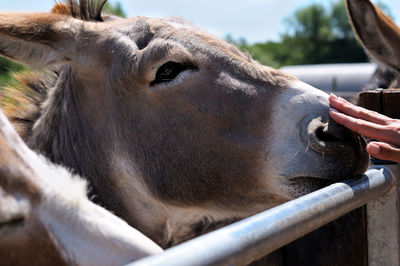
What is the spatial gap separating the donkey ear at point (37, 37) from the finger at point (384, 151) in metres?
1.77

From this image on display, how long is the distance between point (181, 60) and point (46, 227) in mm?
1699

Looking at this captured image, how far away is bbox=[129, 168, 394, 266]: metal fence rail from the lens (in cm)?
94

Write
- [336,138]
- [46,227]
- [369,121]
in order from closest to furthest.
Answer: [46,227]
[369,121]
[336,138]

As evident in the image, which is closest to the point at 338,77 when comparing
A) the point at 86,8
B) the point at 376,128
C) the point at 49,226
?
the point at 86,8

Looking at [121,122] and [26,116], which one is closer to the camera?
[121,122]

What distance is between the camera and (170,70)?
8.91ft

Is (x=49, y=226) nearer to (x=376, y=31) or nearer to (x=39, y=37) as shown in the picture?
(x=39, y=37)

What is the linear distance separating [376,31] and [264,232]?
9.87 feet

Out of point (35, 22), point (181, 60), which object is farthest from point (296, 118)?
point (35, 22)

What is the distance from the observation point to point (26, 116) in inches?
117

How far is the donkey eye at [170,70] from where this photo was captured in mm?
2710

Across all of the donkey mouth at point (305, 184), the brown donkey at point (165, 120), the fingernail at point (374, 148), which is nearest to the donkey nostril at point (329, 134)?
the brown donkey at point (165, 120)

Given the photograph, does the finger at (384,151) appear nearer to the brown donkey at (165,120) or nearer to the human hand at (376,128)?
the human hand at (376,128)

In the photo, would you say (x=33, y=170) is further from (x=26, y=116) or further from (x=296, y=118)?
(x=26, y=116)
